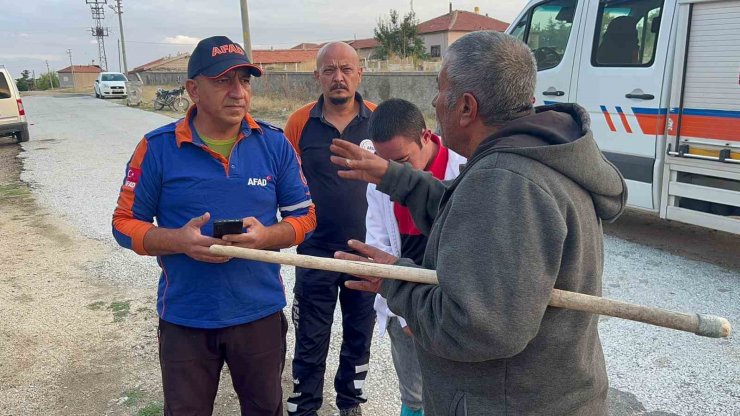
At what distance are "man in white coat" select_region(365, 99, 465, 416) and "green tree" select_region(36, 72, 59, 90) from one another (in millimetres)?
86300

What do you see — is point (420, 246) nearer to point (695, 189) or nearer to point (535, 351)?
point (535, 351)

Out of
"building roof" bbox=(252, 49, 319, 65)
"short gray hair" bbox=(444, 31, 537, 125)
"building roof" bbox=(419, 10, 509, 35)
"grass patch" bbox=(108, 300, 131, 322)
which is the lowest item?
"grass patch" bbox=(108, 300, 131, 322)

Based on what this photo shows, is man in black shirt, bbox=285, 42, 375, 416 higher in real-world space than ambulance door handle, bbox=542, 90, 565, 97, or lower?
lower

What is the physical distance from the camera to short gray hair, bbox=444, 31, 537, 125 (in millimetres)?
1407

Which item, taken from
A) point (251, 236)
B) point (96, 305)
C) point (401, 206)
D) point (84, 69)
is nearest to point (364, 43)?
point (84, 69)

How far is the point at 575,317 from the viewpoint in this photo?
1.46m

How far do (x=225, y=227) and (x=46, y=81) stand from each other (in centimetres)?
8876

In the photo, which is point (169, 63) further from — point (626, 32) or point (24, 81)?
point (626, 32)

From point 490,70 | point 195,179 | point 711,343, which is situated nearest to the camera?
point 490,70

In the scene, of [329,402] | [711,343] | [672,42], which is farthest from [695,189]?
[329,402]

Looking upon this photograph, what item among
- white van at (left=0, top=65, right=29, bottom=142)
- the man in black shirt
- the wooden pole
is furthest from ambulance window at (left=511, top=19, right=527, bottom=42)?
white van at (left=0, top=65, right=29, bottom=142)

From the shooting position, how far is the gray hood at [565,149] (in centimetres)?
134

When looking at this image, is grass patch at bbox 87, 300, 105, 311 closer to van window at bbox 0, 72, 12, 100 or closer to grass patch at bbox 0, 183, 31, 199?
grass patch at bbox 0, 183, 31, 199

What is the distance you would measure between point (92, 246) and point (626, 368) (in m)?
5.32
